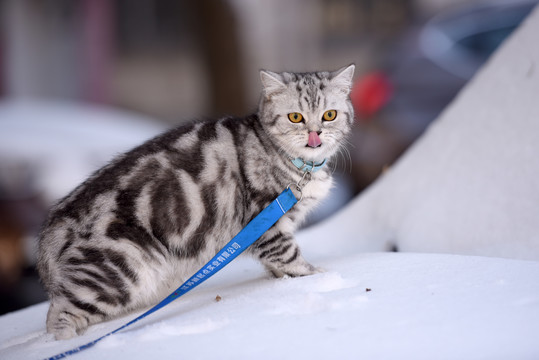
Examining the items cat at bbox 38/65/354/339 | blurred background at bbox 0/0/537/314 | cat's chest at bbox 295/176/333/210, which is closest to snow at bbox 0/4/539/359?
cat at bbox 38/65/354/339

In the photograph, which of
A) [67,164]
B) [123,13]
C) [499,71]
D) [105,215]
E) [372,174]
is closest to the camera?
[105,215]

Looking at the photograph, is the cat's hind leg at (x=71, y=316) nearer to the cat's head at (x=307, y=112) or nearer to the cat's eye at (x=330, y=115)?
the cat's head at (x=307, y=112)

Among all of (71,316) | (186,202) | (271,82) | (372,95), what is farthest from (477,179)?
(372,95)

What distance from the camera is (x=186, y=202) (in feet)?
7.81

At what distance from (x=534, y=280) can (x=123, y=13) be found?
1012cm

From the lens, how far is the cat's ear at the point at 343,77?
2604 millimetres

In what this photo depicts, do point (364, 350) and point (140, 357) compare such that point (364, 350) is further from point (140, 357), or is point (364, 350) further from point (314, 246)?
point (314, 246)

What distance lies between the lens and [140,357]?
5.59 ft

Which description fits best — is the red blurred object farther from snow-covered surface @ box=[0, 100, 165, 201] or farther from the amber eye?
the amber eye

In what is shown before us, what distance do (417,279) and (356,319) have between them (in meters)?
0.38

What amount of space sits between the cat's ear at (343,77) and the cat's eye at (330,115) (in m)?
0.16

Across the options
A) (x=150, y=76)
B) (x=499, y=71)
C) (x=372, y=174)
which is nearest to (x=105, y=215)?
(x=499, y=71)

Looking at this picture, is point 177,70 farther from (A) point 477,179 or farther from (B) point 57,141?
(A) point 477,179

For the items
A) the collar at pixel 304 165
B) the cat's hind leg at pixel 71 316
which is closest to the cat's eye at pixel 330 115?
the collar at pixel 304 165
